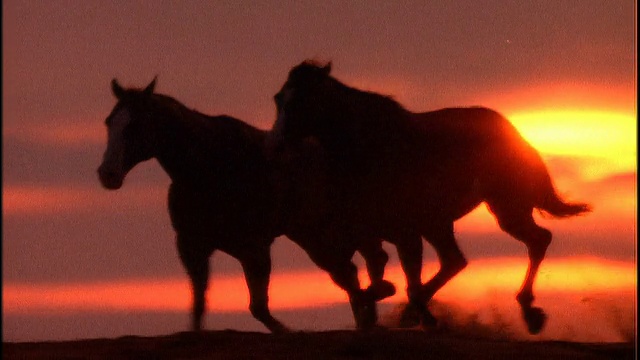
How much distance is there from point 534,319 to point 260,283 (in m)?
2.50

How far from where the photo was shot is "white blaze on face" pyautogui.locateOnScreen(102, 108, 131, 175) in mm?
13055

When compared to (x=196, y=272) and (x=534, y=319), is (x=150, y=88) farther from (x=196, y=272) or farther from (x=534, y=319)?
(x=534, y=319)

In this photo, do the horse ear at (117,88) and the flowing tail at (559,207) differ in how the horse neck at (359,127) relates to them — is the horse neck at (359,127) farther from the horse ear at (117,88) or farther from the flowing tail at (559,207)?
the flowing tail at (559,207)

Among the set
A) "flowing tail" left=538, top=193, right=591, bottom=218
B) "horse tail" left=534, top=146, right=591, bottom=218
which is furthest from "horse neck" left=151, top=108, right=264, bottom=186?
"flowing tail" left=538, top=193, right=591, bottom=218

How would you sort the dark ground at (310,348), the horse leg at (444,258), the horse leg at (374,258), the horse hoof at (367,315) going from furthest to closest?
1. the horse leg at (374,258)
2. the horse hoof at (367,315)
3. the horse leg at (444,258)
4. the dark ground at (310,348)

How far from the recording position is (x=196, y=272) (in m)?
13.9

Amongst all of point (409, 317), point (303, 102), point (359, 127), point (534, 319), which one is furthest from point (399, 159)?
point (534, 319)

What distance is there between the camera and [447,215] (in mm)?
13766

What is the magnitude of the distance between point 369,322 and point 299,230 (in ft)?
3.55

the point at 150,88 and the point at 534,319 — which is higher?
the point at 150,88

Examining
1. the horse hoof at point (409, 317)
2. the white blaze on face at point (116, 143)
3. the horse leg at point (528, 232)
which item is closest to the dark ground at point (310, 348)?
the white blaze on face at point (116, 143)

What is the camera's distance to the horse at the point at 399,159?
1344 cm

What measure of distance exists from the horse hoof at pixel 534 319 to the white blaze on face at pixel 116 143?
12.8 ft

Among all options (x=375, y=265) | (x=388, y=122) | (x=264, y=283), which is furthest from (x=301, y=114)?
(x=375, y=265)
